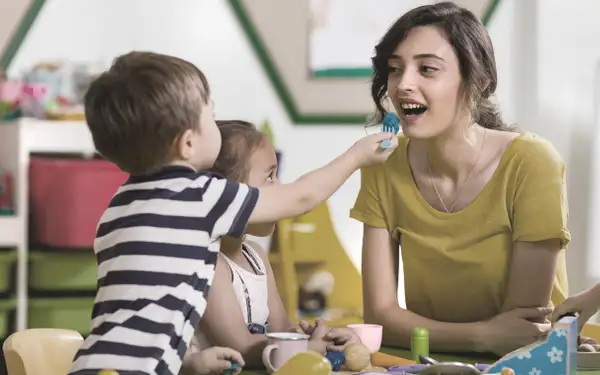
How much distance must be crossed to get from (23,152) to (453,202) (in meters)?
1.82

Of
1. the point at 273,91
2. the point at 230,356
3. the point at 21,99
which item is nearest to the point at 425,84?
the point at 230,356

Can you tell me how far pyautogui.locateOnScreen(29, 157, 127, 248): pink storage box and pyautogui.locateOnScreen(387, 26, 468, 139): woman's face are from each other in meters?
1.64

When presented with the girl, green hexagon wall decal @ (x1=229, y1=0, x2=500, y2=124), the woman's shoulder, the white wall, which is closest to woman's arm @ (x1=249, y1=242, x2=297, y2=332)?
the girl

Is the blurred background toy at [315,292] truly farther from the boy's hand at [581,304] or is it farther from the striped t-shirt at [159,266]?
the striped t-shirt at [159,266]

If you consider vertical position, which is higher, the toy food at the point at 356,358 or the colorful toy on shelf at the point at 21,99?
the colorful toy on shelf at the point at 21,99

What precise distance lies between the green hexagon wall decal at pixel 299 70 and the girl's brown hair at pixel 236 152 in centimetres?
235

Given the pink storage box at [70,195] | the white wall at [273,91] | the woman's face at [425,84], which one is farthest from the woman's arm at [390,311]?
the white wall at [273,91]

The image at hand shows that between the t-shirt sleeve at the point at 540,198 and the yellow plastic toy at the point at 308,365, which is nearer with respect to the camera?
the yellow plastic toy at the point at 308,365

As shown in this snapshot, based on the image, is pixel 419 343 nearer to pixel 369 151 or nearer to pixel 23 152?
pixel 369 151

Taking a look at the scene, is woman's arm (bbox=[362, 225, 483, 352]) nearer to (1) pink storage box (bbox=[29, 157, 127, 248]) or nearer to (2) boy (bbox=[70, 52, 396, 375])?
(2) boy (bbox=[70, 52, 396, 375])

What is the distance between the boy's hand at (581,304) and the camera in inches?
58.3

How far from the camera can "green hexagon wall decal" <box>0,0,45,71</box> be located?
3539mm

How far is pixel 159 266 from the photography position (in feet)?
4.07

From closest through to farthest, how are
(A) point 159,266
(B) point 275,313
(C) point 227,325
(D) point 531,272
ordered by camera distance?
(A) point 159,266, (C) point 227,325, (B) point 275,313, (D) point 531,272
